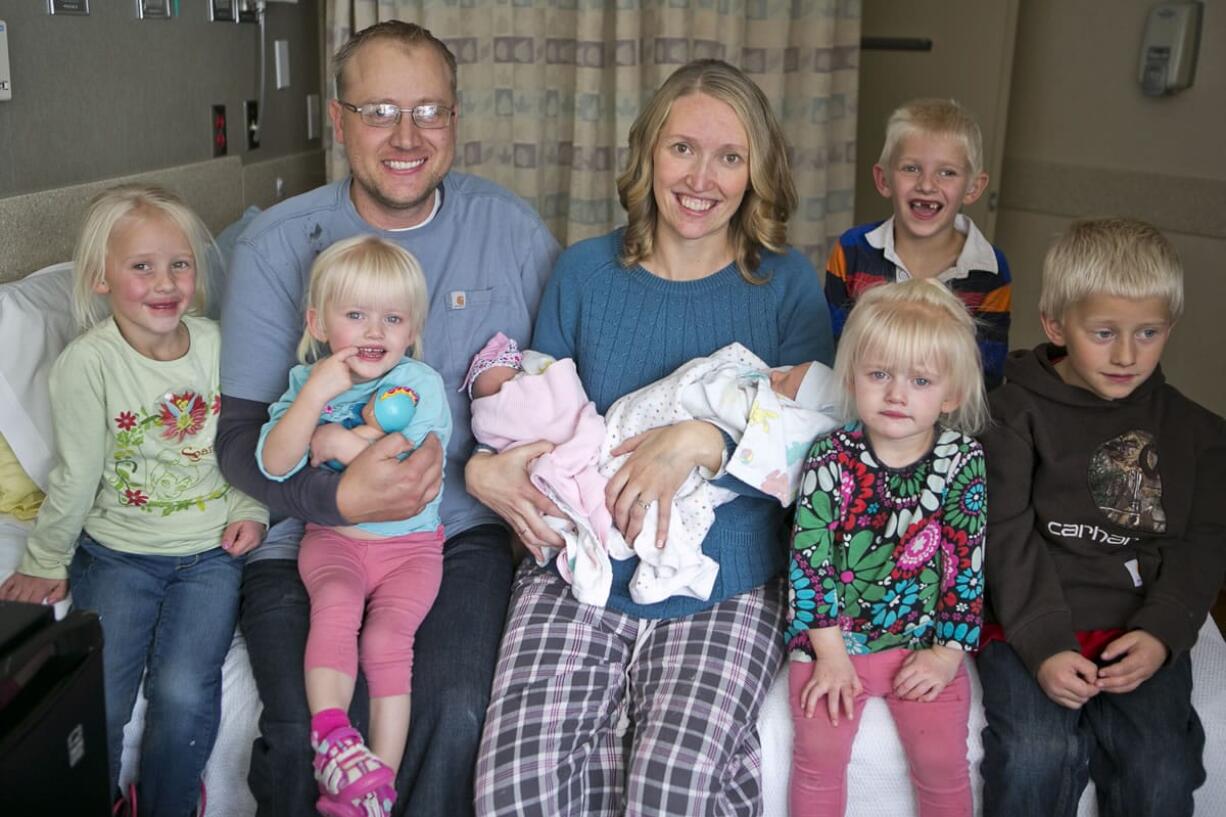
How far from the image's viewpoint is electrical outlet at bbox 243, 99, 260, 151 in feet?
10.2

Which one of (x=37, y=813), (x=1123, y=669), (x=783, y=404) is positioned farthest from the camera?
(x=783, y=404)

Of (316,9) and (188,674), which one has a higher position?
(316,9)

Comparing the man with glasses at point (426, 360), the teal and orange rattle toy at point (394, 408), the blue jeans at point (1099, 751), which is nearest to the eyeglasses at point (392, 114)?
the man with glasses at point (426, 360)

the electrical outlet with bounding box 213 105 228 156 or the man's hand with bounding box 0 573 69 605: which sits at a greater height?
the electrical outlet with bounding box 213 105 228 156

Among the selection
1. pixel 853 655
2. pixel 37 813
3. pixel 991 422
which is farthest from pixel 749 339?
pixel 37 813

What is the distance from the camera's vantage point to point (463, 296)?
196 centimetres

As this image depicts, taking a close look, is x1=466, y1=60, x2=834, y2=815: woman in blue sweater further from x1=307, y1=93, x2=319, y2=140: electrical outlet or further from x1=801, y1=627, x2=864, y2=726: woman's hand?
x1=307, y1=93, x2=319, y2=140: electrical outlet

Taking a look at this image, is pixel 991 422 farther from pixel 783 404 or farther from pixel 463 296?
pixel 463 296

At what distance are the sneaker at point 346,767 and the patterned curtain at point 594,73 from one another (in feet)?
7.44

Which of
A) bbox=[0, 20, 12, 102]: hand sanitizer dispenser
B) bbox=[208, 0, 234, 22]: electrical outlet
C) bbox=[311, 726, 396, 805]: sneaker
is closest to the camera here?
bbox=[311, 726, 396, 805]: sneaker

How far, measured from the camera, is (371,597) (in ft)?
5.78

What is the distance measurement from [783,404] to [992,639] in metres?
0.49

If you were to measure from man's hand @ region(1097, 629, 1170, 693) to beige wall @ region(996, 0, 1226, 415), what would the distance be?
78.5 inches

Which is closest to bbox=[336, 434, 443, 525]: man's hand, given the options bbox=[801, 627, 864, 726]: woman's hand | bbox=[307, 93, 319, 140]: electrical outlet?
bbox=[801, 627, 864, 726]: woman's hand
